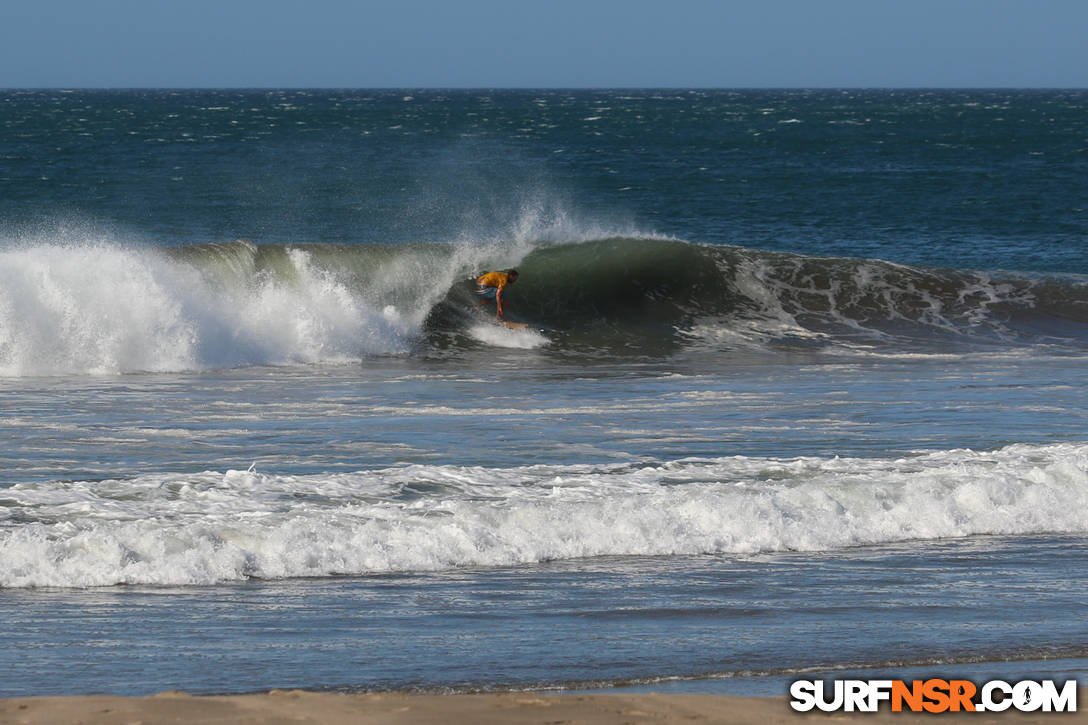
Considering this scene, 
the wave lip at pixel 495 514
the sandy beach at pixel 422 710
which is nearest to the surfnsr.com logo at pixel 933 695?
the sandy beach at pixel 422 710

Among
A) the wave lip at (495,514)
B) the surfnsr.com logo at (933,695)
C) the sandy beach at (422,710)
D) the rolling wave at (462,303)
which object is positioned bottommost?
the rolling wave at (462,303)

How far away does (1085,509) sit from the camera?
8.23m

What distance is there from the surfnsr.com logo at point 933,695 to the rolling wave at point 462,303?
10819 millimetres

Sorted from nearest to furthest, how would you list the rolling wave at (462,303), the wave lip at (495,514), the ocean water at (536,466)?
the ocean water at (536,466) < the wave lip at (495,514) < the rolling wave at (462,303)

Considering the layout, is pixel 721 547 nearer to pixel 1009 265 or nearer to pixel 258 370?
pixel 258 370

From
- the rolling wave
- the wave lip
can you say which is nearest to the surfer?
the rolling wave

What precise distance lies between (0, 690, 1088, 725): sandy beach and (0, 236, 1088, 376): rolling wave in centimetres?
1024

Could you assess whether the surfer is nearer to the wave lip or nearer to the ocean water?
the ocean water

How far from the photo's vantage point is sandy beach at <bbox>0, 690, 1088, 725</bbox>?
4.34 metres

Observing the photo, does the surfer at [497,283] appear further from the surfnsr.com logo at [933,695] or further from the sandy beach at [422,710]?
the sandy beach at [422,710]

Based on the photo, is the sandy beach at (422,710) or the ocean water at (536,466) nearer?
the sandy beach at (422,710)

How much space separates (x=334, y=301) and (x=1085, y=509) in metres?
11.2

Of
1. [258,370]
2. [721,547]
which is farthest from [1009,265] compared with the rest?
[721,547]

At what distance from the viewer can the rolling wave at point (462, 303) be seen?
50.2 feet
